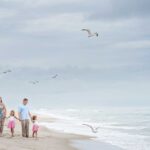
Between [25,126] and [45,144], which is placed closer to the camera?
[45,144]

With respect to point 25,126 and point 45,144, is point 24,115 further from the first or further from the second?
point 45,144

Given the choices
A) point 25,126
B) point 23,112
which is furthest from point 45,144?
point 23,112

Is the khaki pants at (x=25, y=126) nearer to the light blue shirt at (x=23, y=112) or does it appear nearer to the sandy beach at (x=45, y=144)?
the light blue shirt at (x=23, y=112)

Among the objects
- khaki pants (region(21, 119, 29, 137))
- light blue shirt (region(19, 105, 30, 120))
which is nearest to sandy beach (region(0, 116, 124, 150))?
khaki pants (region(21, 119, 29, 137))

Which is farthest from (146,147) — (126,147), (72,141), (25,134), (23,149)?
(23,149)

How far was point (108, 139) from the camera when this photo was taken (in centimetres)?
3164

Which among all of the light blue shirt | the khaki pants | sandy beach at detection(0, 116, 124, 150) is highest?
the light blue shirt

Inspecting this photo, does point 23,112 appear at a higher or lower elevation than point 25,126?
higher

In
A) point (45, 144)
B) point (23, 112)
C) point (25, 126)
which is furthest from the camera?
point (25, 126)

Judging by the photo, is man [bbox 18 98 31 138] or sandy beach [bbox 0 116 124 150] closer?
sandy beach [bbox 0 116 124 150]

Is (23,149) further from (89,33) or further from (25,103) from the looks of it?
(89,33)

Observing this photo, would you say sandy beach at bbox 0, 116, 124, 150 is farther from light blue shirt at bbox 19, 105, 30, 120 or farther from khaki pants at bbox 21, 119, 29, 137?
light blue shirt at bbox 19, 105, 30, 120

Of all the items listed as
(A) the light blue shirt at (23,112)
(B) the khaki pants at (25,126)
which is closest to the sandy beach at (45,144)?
(B) the khaki pants at (25,126)

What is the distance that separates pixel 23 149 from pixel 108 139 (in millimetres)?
10110
